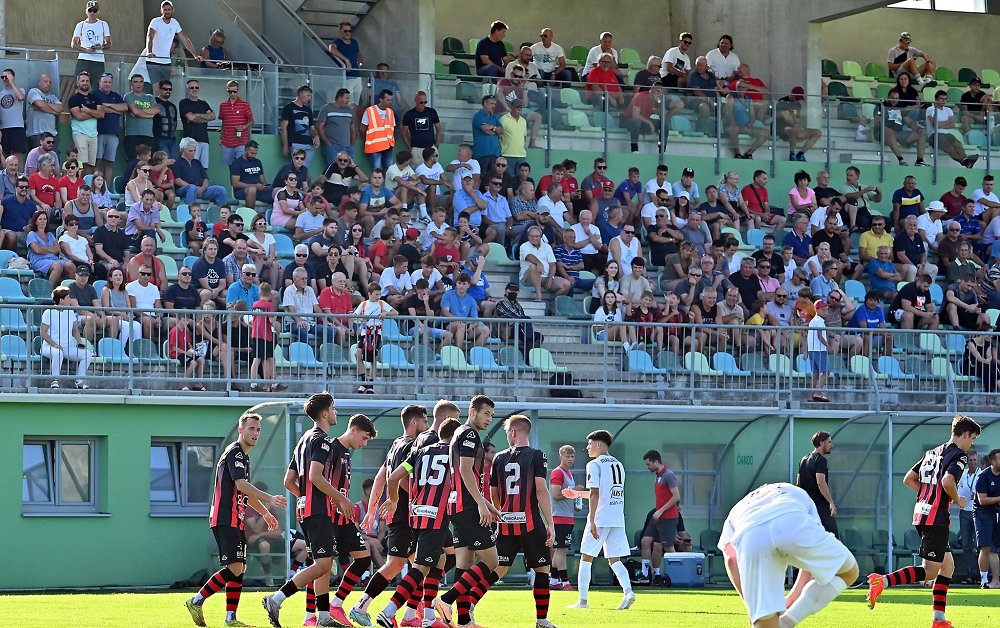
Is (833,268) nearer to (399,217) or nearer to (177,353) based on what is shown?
(399,217)

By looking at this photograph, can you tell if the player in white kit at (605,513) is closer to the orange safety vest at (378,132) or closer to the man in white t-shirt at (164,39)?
the orange safety vest at (378,132)

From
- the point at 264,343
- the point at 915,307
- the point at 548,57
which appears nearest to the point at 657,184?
the point at 548,57

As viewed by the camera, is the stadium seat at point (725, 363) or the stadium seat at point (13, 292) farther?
the stadium seat at point (725, 363)

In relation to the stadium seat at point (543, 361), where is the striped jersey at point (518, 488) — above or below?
below

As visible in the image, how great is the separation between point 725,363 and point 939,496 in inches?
323

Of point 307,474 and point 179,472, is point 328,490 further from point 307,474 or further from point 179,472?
point 179,472

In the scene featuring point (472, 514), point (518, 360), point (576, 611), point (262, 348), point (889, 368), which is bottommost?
point (576, 611)

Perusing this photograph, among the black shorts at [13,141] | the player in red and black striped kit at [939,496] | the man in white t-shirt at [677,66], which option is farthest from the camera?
the man in white t-shirt at [677,66]

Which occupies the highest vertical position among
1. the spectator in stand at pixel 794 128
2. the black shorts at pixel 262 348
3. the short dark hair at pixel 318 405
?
the spectator in stand at pixel 794 128

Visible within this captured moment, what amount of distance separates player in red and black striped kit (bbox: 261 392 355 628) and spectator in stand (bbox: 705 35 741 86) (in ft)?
64.0

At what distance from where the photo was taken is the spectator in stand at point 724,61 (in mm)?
31688

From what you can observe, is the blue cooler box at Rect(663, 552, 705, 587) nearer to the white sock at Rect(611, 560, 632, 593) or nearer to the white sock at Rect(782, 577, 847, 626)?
the white sock at Rect(611, 560, 632, 593)

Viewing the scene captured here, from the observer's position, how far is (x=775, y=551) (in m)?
9.16

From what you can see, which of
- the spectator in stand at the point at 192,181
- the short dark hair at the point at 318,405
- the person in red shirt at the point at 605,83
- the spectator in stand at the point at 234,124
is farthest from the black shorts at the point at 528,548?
the person in red shirt at the point at 605,83
